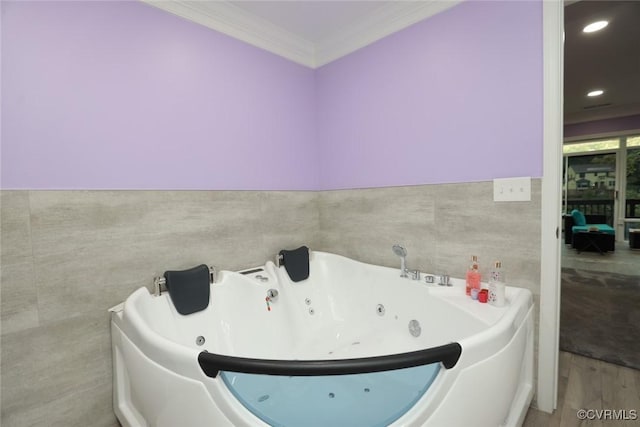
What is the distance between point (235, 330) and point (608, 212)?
759 cm

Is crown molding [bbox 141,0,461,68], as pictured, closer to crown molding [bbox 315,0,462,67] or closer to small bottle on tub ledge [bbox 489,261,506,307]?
crown molding [bbox 315,0,462,67]

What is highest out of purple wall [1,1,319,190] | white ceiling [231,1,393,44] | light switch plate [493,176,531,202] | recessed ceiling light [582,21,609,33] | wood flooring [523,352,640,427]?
recessed ceiling light [582,21,609,33]

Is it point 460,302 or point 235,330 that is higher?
point 460,302

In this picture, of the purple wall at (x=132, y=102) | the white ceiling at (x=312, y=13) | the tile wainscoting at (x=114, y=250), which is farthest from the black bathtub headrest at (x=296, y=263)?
the white ceiling at (x=312, y=13)

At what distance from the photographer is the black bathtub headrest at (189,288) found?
1490 mm

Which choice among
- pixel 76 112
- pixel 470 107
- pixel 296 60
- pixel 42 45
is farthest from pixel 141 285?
pixel 470 107

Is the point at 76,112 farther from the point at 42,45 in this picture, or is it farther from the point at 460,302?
the point at 460,302

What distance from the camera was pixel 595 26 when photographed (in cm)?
240

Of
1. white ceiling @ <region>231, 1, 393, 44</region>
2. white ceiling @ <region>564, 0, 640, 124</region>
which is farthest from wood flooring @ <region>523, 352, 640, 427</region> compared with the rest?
white ceiling @ <region>231, 1, 393, 44</region>

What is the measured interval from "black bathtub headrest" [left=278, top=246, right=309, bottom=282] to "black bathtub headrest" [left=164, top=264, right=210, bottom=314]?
60 cm

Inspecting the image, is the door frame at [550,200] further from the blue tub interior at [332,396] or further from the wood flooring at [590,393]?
the blue tub interior at [332,396]

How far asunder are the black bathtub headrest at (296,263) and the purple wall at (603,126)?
21.4 ft

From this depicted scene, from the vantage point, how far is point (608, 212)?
562 centimetres

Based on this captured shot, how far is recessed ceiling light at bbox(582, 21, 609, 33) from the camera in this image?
235cm
